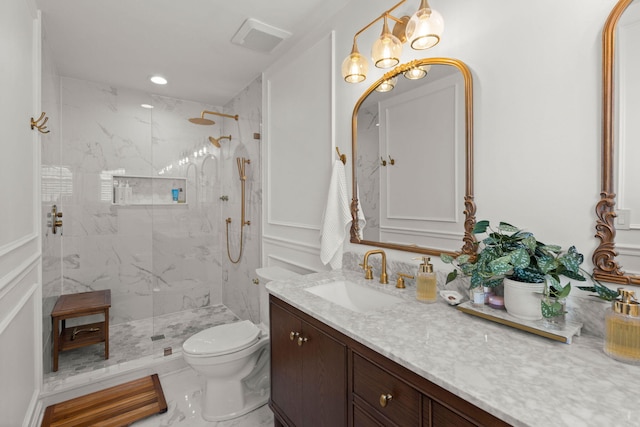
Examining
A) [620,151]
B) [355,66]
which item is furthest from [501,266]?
[355,66]

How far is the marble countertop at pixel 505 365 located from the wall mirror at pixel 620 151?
0.80 ft

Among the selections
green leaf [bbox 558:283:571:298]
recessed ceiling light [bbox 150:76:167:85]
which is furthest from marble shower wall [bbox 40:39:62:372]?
green leaf [bbox 558:283:571:298]

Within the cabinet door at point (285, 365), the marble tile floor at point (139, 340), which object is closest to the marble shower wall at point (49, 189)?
the marble tile floor at point (139, 340)

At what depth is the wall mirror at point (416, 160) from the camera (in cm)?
127

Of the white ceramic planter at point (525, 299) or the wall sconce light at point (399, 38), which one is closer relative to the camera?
the white ceramic planter at point (525, 299)

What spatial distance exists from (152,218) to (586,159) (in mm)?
3570

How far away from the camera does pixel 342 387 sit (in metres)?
1.05

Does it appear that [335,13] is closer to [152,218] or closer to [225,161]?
[225,161]

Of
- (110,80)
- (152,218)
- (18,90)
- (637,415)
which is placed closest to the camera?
(637,415)

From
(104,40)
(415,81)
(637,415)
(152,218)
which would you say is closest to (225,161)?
(152,218)

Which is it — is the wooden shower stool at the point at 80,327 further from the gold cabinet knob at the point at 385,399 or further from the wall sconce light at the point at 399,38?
the wall sconce light at the point at 399,38

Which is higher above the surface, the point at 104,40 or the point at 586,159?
the point at 104,40

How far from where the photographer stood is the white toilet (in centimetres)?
180

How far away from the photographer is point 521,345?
2.79 ft
